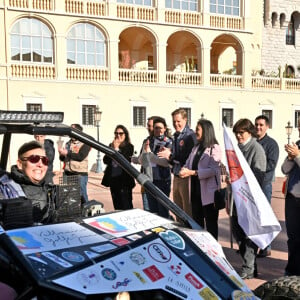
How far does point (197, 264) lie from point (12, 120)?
1.28m

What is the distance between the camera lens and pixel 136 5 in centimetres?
2762

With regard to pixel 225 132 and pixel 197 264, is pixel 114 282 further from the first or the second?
pixel 225 132

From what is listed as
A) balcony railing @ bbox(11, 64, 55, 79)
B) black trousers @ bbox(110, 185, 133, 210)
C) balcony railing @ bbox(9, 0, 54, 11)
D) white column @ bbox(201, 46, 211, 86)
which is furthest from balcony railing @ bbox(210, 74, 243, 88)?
black trousers @ bbox(110, 185, 133, 210)

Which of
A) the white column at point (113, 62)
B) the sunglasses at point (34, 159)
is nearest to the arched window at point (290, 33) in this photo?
the white column at point (113, 62)

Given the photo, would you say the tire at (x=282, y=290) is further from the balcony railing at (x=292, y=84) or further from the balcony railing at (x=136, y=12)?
the balcony railing at (x=292, y=84)

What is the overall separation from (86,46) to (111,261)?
83.5 feet

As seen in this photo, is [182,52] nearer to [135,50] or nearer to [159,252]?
[135,50]

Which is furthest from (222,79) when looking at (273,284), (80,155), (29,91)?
(273,284)

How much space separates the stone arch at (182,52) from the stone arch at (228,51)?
163cm

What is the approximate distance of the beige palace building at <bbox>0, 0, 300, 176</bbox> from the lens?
994 inches

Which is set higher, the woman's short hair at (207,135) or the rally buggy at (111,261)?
the woman's short hair at (207,135)

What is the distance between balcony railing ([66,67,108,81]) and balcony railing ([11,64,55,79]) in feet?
3.08

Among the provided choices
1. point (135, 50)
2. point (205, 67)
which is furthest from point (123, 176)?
point (135, 50)

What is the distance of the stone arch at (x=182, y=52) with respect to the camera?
31.1 metres
